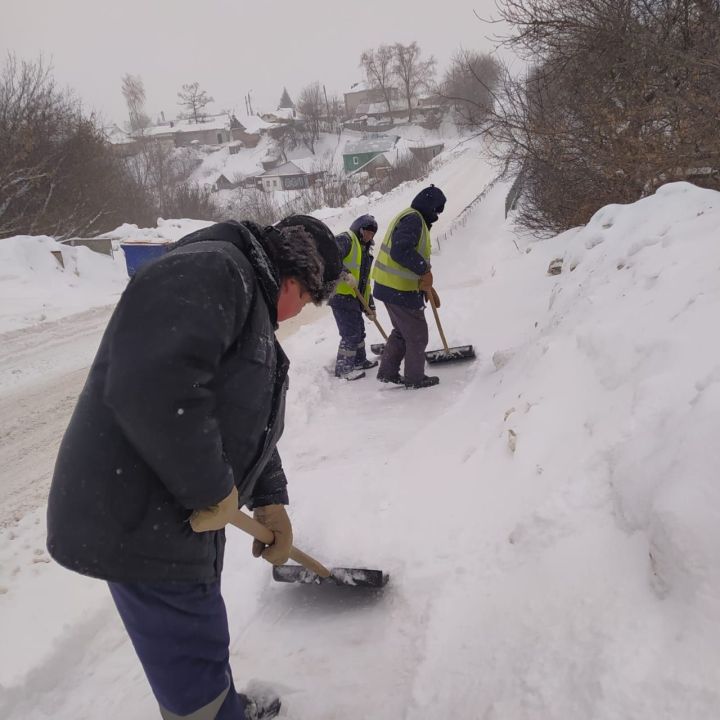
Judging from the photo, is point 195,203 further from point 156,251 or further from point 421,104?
point 421,104

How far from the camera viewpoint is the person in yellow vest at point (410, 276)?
187 inches

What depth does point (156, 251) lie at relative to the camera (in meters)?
10.5

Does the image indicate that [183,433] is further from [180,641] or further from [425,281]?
[425,281]

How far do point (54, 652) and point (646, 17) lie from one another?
403 inches

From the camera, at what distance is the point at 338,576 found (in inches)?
97.0

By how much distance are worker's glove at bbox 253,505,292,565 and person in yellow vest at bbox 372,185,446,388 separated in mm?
3099

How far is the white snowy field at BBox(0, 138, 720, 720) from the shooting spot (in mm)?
1592

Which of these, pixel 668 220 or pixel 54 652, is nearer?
pixel 54 652

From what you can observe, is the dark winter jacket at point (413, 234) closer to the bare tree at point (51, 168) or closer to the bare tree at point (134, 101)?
the bare tree at point (51, 168)

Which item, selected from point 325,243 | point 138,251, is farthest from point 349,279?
point 138,251

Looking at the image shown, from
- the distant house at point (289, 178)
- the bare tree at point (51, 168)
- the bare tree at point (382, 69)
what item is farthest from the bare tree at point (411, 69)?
the bare tree at point (51, 168)

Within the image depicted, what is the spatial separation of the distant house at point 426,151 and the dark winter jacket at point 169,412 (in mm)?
45104

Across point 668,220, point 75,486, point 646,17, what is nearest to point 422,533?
point 75,486

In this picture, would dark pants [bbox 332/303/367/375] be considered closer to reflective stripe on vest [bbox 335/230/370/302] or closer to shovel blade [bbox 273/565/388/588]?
reflective stripe on vest [bbox 335/230/370/302]
